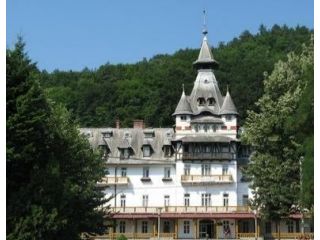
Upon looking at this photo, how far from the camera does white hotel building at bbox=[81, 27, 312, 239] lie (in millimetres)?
65200

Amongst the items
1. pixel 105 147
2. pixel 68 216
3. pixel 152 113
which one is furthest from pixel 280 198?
pixel 152 113

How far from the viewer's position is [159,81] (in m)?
107

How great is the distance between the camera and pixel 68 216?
1083 inches

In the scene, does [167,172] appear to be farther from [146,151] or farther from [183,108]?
[183,108]

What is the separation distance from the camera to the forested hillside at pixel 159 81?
99625 mm

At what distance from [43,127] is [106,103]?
78287 mm

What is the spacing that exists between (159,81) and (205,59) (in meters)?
34.9

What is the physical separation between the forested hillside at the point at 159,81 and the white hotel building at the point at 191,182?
28.9m

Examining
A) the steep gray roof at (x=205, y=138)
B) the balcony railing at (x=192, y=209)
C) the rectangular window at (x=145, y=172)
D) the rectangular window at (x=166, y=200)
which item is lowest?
the balcony railing at (x=192, y=209)

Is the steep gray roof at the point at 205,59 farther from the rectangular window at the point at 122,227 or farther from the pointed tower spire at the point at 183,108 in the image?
the rectangular window at the point at 122,227

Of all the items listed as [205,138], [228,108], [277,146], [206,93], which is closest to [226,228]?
[205,138]

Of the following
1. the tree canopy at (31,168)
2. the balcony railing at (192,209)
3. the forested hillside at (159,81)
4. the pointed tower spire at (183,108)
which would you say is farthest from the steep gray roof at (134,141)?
the tree canopy at (31,168)

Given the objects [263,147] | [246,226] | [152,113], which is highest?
[152,113]
